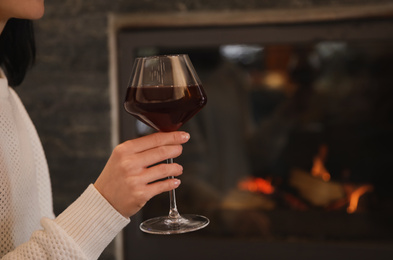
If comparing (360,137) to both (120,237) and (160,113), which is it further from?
(160,113)

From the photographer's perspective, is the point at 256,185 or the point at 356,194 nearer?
the point at 356,194

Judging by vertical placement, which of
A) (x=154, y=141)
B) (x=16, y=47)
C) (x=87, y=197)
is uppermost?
(x=16, y=47)

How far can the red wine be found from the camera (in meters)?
0.97

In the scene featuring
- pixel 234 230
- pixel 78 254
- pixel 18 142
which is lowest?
pixel 234 230

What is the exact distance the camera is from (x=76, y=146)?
234 cm

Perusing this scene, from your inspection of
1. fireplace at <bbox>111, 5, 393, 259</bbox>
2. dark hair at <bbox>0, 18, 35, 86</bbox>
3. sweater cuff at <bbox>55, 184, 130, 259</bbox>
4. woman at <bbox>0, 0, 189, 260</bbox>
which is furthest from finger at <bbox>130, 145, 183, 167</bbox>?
fireplace at <bbox>111, 5, 393, 259</bbox>

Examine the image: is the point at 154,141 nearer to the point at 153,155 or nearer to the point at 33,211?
the point at 153,155

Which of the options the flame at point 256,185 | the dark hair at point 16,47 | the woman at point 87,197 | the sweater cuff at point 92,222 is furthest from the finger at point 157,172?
the flame at point 256,185

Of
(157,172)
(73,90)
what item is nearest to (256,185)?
(73,90)

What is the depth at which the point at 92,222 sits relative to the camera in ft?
3.27

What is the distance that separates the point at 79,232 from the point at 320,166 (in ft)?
5.14

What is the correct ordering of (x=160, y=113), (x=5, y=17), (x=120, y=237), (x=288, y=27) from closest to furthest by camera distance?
(x=160, y=113) < (x=5, y=17) < (x=288, y=27) < (x=120, y=237)

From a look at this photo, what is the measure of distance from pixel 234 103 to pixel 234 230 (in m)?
0.58

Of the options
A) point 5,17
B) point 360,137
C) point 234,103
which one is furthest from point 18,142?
point 360,137
